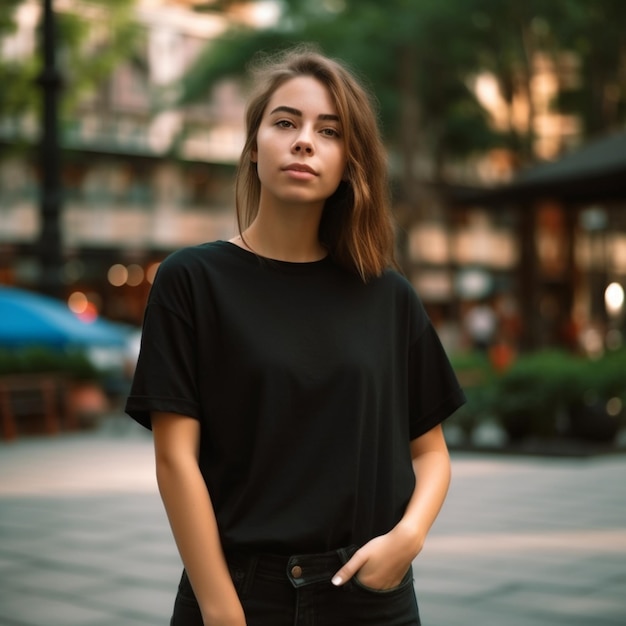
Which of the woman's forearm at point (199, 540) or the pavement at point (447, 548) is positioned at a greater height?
the woman's forearm at point (199, 540)

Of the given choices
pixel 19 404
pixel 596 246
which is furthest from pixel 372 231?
pixel 596 246

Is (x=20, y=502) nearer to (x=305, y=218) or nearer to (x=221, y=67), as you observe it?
(x=305, y=218)

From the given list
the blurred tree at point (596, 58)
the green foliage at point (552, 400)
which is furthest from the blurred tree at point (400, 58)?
the green foliage at point (552, 400)

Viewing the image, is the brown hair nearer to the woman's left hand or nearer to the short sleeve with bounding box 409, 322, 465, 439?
the short sleeve with bounding box 409, 322, 465, 439

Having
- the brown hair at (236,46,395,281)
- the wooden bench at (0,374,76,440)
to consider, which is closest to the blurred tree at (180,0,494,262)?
the wooden bench at (0,374,76,440)

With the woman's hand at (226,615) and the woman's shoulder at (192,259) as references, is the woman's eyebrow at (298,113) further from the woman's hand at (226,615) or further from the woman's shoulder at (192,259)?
the woman's hand at (226,615)

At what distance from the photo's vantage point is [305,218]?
2.21m

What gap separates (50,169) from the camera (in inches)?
689

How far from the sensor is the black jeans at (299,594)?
2.03m

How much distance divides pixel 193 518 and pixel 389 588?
0.36 m

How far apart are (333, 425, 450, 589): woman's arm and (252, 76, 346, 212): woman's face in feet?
1.78

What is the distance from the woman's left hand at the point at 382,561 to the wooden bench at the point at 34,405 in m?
14.9

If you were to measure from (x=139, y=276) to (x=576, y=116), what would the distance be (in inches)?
735

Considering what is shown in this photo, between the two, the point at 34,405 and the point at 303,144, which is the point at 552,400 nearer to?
the point at 34,405
